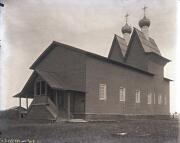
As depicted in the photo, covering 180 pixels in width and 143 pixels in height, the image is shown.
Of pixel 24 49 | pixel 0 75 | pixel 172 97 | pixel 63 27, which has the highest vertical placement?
pixel 63 27

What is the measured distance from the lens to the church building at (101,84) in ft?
15.2

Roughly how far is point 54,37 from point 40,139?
3.01ft

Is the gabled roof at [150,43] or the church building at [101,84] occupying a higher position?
the gabled roof at [150,43]

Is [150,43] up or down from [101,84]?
up

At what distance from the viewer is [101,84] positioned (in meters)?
6.57

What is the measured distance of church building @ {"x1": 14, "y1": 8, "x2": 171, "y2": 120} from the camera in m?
4.64

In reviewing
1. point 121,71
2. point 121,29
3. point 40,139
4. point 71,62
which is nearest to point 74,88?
point 71,62

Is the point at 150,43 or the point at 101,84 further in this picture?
the point at 101,84

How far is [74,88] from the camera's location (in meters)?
5.48

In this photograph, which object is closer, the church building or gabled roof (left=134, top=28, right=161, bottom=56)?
gabled roof (left=134, top=28, right=161, bottom=56)

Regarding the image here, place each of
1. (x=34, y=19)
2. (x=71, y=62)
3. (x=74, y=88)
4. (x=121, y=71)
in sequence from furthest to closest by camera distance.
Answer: (x=121, y=71) → (x=71, y=62) → (x=74, y=88) → (x=34, y=19)

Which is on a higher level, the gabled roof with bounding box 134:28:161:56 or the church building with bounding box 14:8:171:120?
the gabled roof with bounding box 134:28:161:56

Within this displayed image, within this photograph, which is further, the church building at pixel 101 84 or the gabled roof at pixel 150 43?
the church building at pixel 101 84

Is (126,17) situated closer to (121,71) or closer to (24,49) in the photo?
(24,49)
